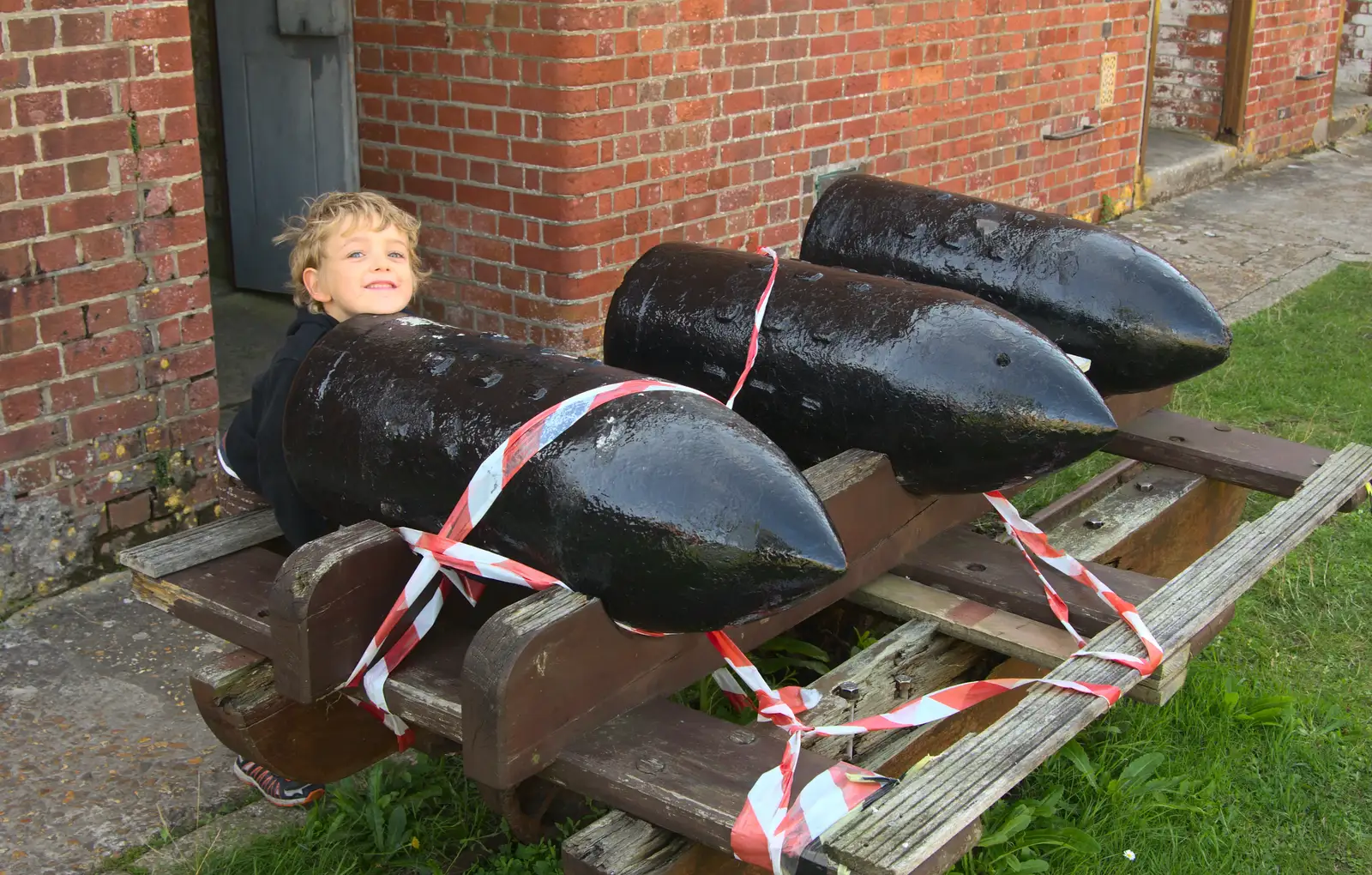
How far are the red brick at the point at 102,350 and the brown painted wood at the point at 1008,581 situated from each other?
2.08 metres

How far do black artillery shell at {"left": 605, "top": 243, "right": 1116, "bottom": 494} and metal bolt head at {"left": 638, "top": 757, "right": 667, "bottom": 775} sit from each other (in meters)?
0.98

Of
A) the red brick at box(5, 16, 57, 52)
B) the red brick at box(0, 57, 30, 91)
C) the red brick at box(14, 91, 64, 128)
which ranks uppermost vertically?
the red brick at box(5, 16, 57, 52)

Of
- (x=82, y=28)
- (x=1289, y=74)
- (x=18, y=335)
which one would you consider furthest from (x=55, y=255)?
(x=1289, y=74)

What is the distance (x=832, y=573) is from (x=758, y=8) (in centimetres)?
340

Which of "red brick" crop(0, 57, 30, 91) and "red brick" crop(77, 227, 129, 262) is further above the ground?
"red brick" crop(0, 57, 30, 91)

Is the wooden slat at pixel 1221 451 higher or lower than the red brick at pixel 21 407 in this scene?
lower

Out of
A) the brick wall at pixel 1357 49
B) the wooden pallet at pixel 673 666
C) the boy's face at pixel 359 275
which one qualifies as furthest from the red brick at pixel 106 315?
→ the brick wall at pixel 1357 49

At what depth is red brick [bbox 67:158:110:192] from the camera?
11.8 feet

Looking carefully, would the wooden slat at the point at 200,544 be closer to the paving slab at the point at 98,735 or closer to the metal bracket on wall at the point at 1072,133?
the paving slab at the point at 98,735

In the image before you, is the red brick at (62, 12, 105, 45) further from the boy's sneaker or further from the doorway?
the boy's sneaker

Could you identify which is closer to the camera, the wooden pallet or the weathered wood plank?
the wooden pallet

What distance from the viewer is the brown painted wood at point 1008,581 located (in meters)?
3.07

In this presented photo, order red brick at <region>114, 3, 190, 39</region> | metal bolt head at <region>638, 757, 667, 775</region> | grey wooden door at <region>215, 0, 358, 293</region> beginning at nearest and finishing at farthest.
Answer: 1. metal bolt head at <region>638, 757, 667, 775</region>
2. red brick at <region>114, 3, 190, 39</region>
3. grey wooden door at <region>215, 0, 358, 293</region>

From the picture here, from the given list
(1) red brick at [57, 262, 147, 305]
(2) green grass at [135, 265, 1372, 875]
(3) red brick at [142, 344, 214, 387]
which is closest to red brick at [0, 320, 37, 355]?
(1) red brick at [57, 262, 147, 305]
